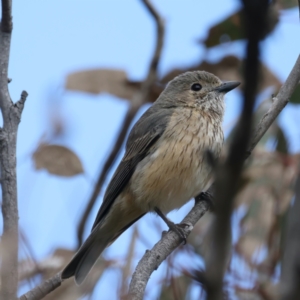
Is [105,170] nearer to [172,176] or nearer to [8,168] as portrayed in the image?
[172,176]

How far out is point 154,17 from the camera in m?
4.50

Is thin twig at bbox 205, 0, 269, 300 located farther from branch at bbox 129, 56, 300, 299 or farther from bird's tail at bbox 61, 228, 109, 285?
bird's tail at bbox 61, 228, 109, 285

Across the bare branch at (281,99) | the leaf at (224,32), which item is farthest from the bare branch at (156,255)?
the leaf at (224,32)

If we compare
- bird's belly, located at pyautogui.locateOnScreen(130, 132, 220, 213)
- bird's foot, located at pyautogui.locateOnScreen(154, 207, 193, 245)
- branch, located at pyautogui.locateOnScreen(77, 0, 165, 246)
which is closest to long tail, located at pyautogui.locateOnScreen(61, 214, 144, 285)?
branch, located at pyautogui.locateOnScreen(77, 0, 165, 246)

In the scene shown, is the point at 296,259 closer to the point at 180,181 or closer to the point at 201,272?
the point at 201,272

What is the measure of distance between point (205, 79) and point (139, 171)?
1172 millimetres

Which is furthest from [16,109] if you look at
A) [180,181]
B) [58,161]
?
[180,181]

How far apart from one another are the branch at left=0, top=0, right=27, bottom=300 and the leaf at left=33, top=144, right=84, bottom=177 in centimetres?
71

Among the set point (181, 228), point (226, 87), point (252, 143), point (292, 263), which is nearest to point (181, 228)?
point (181, 228)

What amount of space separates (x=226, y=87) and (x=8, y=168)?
110 inches

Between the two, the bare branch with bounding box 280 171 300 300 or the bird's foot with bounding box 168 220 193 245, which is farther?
the bird's foot with bounding box 168 220 193 245

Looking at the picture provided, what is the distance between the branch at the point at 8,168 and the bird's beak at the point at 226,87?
247cm

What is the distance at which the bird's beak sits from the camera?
189 inches

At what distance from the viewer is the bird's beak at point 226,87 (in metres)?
4.81
